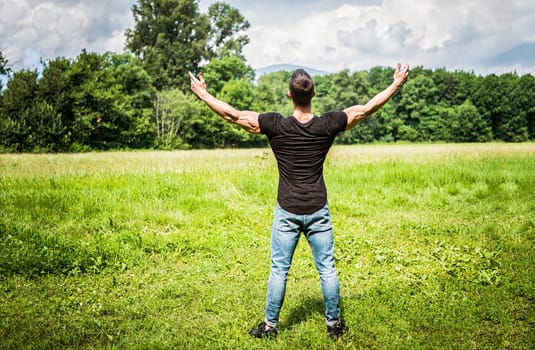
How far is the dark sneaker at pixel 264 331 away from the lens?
447 cm

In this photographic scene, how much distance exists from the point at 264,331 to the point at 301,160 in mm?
1921

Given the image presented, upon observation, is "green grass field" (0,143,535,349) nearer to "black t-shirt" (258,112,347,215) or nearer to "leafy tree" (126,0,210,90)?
"black t-shirt" (258,112,347,215)

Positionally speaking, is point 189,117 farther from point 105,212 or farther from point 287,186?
point 287,186

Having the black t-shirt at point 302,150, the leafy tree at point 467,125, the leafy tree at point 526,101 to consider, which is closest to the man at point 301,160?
the black t-shirt at point 302,150

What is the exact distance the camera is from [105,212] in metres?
9.35

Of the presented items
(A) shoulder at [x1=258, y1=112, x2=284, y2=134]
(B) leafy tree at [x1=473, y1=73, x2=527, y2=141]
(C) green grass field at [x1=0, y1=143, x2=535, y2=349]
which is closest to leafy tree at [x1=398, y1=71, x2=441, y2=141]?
(B) leafy tree at [x1=473, y1=73, x2=527, y2=141]

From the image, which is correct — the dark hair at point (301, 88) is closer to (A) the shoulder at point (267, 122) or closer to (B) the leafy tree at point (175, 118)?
(A) the shoulder at point (267, 122)

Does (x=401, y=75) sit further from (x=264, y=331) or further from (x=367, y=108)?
(x=264, y=331)

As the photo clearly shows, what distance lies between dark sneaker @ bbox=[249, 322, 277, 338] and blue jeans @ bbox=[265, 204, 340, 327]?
1.21 feet

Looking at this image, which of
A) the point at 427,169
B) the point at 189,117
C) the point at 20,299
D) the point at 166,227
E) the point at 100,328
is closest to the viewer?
the point at 100,328

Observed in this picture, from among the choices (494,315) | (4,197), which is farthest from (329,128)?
(4,197)

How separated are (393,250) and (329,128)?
175 inches

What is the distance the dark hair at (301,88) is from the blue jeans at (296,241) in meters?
1.05

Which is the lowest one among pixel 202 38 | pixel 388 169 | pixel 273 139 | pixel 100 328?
pixel 100 328
